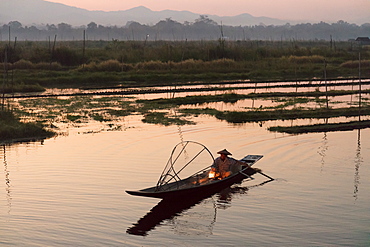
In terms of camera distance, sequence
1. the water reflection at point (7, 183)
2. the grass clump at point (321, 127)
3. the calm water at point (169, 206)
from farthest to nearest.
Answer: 1. the grass clump at point (321, 127)
2. the water reflection at point (7, 183)
3. the calm water at point (169, 206)

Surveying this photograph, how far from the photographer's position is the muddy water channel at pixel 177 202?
1043 centimetres

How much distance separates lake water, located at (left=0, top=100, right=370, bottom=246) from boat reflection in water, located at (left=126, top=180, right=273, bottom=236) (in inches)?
1.5

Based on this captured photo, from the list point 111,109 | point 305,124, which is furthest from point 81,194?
point 111,109

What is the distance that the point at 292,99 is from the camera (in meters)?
30.2

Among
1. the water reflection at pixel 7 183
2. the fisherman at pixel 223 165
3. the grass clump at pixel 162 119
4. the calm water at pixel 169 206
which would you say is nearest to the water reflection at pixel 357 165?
the calm water at pixel 169 206

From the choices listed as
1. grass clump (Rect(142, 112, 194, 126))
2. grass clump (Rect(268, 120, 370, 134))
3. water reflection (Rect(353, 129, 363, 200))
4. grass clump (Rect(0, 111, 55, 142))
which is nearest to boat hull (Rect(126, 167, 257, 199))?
water reflection (Rect(353, 129, 363, 200))

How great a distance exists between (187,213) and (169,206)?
1.67ft

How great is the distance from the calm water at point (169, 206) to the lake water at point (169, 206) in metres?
0.02

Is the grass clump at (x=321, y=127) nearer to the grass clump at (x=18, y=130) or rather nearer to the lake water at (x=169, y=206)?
the lake water at (x=169, y=206)

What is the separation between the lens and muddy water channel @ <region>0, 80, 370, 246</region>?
10.4m

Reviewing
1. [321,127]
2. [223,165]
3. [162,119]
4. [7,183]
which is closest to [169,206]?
[223,165]

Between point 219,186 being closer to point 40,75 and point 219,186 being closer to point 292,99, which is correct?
point 292,99

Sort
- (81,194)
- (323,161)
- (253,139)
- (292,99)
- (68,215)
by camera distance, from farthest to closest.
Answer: (292,99) → (253,139) → (323,161) → (81,194) → (68,215)

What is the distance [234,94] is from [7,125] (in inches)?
565
